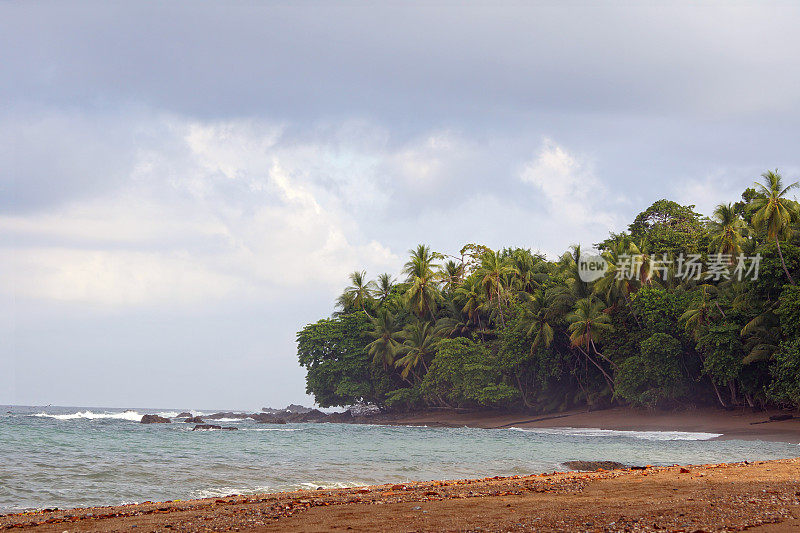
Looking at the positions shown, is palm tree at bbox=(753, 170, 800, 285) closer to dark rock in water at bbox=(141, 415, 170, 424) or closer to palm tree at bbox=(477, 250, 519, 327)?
palm tree at bbox=(477, 250, 519, 327)

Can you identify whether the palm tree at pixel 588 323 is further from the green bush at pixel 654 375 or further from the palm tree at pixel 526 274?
the palm tree at pixel 526 274

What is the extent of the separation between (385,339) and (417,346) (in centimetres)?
378

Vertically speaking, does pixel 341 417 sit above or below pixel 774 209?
Answer: below

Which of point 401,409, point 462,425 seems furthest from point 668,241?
point 401,409

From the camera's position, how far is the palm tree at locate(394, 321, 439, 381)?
2211 inches

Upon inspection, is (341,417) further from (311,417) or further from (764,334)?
(764,334)

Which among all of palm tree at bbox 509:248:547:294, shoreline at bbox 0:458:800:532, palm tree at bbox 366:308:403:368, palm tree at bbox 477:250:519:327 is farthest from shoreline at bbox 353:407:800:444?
shoreline at bbox 0:458:800:532

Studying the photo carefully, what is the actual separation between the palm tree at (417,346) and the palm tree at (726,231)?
2437 cm

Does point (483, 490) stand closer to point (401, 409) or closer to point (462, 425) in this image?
point (462, 425)

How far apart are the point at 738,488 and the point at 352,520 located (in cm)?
560

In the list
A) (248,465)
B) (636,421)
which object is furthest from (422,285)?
(248,465)

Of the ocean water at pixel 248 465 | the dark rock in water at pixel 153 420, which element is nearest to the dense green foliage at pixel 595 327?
the ocean water at pixel 248 465

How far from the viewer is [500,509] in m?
8.09

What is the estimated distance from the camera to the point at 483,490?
34.1 feet
